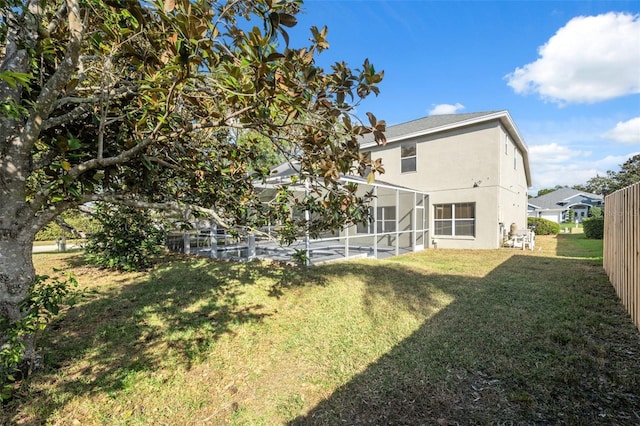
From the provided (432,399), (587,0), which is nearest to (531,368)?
(432,399)

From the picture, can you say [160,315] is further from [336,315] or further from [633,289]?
[633,289]

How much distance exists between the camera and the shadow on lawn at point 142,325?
3182 mm

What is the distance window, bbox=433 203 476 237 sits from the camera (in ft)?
46.1

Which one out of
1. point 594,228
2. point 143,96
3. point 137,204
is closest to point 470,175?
point 594,228

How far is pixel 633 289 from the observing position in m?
4.37

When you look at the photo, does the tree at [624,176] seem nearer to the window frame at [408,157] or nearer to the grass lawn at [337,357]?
the window frame at [408,157]

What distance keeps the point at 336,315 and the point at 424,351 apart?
166 cm

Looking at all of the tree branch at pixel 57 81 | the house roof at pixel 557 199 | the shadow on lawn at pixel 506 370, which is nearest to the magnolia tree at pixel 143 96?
the tree branch at pixel 57 81

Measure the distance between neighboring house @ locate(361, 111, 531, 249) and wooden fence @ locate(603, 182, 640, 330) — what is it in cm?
761

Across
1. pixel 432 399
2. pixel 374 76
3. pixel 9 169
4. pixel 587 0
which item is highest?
pixel 587 0

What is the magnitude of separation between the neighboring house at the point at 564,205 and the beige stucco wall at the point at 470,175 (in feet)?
122

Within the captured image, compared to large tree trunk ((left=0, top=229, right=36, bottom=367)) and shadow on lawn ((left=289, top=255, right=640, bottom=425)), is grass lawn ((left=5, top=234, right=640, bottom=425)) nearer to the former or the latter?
shadow on lawn ((left=289, top=255, right=640, bottom=425))

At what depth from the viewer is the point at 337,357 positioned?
3699 mm

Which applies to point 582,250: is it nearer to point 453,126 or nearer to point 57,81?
point 453,126
